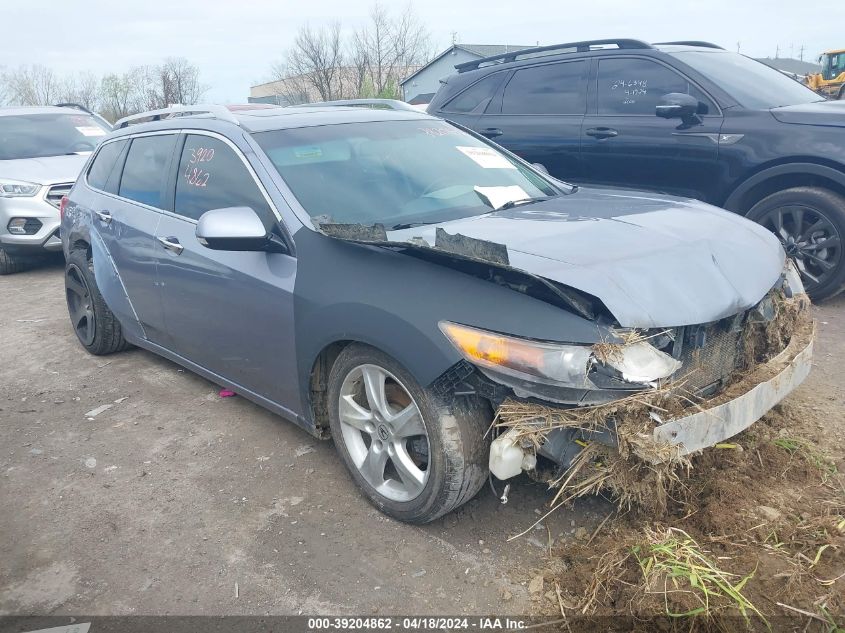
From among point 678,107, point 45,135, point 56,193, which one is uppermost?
point 678,107

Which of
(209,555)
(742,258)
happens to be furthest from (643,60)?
(209,555)

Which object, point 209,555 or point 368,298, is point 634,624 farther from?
point 209,555

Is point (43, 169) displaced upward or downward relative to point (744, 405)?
upward

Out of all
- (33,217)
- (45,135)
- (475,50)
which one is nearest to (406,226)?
(33,217)

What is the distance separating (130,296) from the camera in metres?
4.42

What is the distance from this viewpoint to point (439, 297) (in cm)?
255

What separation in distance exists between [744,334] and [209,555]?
230cm

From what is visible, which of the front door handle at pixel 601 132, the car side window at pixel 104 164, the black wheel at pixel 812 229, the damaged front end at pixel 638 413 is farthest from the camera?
the front door handle at pixel 601 132

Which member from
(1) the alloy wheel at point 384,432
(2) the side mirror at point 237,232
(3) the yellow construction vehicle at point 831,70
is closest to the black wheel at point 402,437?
Result: (1) the alloy wheel at point 384,432

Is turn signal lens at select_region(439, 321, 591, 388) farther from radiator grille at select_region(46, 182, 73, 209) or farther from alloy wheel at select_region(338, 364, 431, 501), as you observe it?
radiator grille at select_region(46, 182, 73, 209)

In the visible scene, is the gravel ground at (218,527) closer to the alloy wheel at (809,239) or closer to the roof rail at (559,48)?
the alloy wheel at (809,239)

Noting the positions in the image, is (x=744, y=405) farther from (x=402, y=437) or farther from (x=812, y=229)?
(x=812, y=229)

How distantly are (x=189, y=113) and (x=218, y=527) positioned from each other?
8.44ft

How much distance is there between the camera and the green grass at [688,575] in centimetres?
213
